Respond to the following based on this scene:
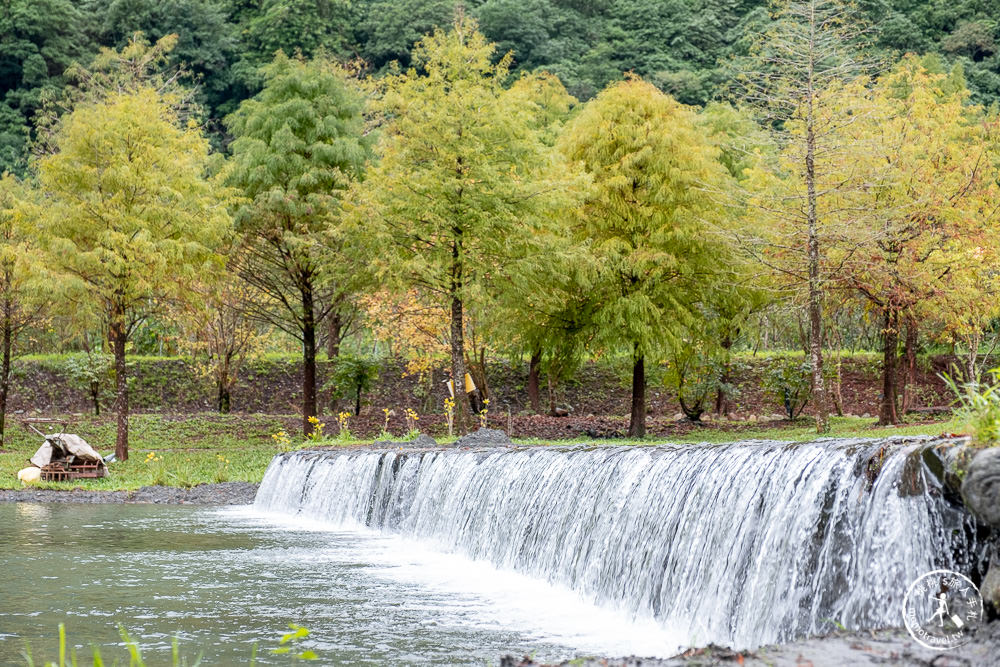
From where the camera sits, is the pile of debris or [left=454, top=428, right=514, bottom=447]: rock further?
the pile of debris

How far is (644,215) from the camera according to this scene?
22.5 meters

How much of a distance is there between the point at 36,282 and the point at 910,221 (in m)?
19.3

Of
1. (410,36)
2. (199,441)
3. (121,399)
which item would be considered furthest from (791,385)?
(410,36)

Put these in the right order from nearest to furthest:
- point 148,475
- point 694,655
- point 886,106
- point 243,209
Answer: point 694,655 → point 886,106 → point 148,475 → point 243,209

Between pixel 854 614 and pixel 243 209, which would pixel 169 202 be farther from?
pixel 854 614

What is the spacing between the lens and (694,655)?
193 inches

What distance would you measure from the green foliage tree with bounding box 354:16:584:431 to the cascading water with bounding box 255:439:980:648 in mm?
7537

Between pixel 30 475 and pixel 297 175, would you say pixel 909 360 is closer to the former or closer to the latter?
pixel 297 175

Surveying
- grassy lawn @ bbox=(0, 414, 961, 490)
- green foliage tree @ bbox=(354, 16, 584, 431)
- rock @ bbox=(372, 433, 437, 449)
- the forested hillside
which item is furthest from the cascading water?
the forested hillside

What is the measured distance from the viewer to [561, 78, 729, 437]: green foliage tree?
→ 22.1 metres

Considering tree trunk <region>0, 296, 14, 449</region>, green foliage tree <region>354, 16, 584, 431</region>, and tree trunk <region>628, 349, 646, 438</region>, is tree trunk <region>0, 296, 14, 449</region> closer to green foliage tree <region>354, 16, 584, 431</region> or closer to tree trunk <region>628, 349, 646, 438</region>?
green foliage tree <region>354, 16, 584, 431</region>

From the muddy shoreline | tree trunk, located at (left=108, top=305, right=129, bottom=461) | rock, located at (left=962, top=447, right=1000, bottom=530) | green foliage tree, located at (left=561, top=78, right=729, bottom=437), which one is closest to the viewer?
rock, located at (left=962, top=447, right=1000, bottom=530)

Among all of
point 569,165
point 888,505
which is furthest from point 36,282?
point 888,505

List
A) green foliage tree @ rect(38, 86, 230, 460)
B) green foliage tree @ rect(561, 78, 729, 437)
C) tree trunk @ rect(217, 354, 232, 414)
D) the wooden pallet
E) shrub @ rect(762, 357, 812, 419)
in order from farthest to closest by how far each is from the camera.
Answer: tree trunk @ rect(217, 354, 232, 414), shrub @ rect(762, 357, 812, 419), green foliage tree @ rect(38, 86, 230, 460), green foliage tree @ rect(561, 78, 729, 437), the wooden pallet
